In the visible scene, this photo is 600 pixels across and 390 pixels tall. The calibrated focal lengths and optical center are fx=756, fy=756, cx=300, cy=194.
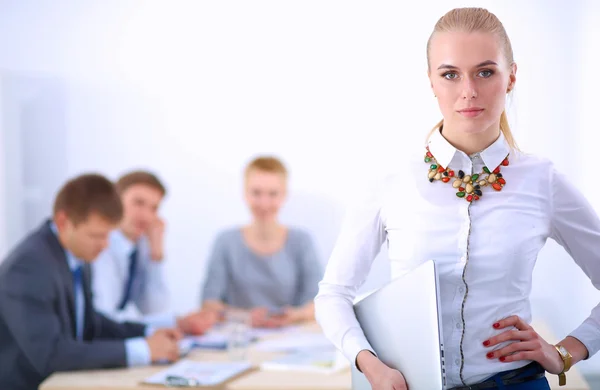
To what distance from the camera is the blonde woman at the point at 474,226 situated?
136cm

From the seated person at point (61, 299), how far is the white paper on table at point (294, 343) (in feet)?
1.37

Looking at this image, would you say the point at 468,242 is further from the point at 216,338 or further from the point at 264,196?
the point at 264,196

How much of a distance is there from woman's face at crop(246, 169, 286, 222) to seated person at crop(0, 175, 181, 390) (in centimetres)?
177

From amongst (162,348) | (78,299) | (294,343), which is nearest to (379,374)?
(162,348)

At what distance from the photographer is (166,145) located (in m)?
4.96

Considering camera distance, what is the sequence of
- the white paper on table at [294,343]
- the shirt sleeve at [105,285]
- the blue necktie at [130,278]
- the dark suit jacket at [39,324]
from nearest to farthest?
1. the dark suit jacket at [39,324]
2. the white paper on table at [294,343]
3. the shirt sleeve at [105,285]
4. the blue necktie at [130,278]

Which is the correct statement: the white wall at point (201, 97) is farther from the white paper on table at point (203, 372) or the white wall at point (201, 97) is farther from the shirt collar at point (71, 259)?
the white paper on table at point (203, 372)

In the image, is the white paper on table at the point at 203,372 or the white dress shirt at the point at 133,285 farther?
the white dress shirt at the point at 133,285

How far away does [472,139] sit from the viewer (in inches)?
56.6

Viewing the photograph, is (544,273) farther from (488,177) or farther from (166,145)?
(488,177)

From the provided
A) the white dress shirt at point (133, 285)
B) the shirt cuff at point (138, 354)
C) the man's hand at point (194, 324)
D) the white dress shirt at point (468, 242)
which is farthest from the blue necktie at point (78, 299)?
the white dress shirt at point (468, 242)

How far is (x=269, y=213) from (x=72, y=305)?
6.43 feet

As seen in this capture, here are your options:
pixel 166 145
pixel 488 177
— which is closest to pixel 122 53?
pixel 166 145

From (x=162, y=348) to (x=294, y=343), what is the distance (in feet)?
2.16
